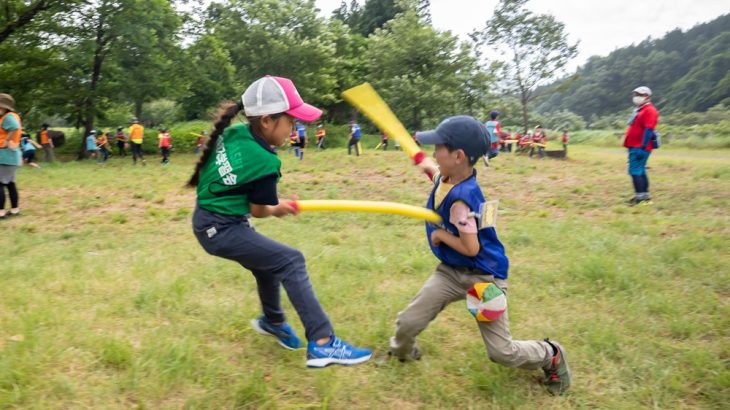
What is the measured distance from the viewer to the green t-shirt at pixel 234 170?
2850 mm

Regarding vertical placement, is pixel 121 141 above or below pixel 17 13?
below

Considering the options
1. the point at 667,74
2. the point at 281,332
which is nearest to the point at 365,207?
the point at 281,332

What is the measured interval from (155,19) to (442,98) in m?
16.8

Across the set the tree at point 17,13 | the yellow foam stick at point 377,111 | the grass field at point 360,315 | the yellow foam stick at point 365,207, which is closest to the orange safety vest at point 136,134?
the tree at point 17,13

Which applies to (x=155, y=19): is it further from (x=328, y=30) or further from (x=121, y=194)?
(x=121, y=194)

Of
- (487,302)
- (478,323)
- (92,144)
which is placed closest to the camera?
(487,302)

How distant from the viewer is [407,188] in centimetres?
1113

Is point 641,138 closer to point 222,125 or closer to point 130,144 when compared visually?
point 222,125

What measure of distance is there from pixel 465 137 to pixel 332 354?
1.53 m

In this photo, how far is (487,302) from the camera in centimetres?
282

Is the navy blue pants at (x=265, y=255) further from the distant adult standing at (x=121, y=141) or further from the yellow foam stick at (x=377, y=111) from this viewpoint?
the distant adult standing at (x=121, y=141)

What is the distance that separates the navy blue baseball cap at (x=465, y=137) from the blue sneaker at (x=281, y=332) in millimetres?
1764

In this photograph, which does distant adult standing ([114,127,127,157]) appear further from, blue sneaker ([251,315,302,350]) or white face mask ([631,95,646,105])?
blue sneaker ([251,315,302,350])

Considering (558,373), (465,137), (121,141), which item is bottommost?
(558,373)
